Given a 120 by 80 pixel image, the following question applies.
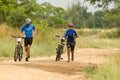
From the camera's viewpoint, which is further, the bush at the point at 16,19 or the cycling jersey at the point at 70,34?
the bush at the point at 16,19

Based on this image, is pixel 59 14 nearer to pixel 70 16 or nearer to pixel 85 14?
pixel 70 16

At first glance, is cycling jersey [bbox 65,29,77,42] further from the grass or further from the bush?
the bush

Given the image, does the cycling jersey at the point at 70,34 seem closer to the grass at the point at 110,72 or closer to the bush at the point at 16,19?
the grass at the point at 110,72

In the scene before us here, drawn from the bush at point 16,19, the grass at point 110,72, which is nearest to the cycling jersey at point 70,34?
the grass at point 110,72

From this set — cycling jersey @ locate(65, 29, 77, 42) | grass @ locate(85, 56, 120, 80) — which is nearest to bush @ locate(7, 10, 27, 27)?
cycling jersey @ locate(65, 29, 77, 42)

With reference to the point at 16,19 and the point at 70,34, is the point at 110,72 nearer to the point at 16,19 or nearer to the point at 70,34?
the point at 70,34

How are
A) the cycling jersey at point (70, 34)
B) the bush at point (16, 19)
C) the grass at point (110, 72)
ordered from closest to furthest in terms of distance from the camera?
the grass at point (110, 72), the cycling jersey at point (70, 34), the bush at point (16, 19)

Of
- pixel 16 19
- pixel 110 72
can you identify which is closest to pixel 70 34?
pixel 110 72

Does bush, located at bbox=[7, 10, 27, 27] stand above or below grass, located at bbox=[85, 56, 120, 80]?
above

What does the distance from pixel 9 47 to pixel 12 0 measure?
942 inches

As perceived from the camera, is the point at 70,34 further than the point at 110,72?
Yes

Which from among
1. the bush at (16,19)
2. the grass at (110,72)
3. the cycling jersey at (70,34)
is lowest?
the grass at (110,72)

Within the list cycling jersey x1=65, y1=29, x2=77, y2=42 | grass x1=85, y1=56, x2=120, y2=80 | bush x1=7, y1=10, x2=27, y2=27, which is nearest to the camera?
grass x1=85, y1=56, x2=120, y2=80

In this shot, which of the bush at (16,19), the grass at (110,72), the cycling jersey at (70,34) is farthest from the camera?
the bush at (16,19)
